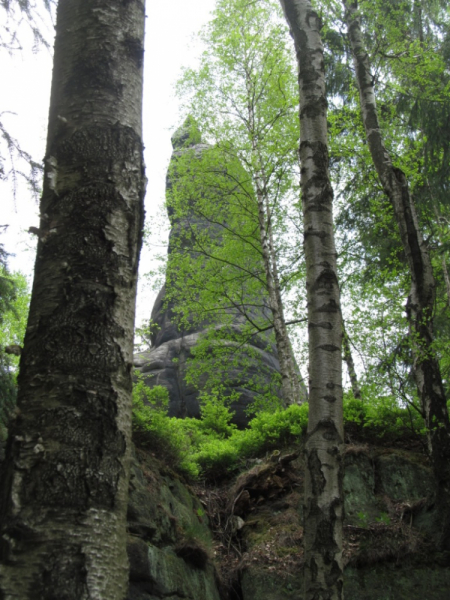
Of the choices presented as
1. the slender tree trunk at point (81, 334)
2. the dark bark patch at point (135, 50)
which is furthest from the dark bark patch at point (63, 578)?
the dark bark patch at point (135, 50)

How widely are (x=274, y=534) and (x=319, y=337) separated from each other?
3.45 metres

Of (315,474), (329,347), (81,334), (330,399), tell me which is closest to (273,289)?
(329,347)

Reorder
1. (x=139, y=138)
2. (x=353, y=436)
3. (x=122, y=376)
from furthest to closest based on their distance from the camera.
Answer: (x=353, y=436) < (x=139, y=138) < (x=122, y=376)

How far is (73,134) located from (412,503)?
6409mm

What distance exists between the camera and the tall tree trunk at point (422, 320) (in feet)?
19.4

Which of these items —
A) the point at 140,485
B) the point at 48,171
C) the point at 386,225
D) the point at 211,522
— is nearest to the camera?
the point at 48,171

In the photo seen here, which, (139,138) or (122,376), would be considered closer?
(122,376)

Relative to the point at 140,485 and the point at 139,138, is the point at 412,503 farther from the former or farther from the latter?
the point at 139,138

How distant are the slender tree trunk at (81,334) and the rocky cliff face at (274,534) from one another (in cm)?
360

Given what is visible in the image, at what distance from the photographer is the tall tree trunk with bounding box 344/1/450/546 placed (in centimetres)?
591

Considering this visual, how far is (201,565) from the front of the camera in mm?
5480

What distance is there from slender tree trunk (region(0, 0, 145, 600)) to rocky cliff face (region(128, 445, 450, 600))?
3.60 m

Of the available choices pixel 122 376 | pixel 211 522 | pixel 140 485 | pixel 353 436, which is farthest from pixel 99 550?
pixel 353 436

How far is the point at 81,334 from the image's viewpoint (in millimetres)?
1447
